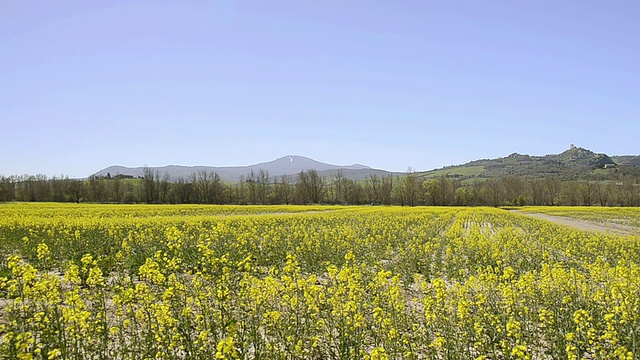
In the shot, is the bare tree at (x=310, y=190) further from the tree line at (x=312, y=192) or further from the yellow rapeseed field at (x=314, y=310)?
the yellow rapeseed field at (x=314, y=310)

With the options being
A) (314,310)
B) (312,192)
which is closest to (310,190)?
(312,192)

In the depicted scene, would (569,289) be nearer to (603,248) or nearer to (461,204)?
(603,248)

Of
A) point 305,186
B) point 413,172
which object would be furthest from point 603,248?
point 413,172

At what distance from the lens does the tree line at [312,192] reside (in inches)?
3792

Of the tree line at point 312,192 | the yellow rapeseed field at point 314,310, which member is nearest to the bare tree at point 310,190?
the tree line at point 312,192

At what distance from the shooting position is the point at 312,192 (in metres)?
104

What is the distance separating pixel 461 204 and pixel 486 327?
101926 mm

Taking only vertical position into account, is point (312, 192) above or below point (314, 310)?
above

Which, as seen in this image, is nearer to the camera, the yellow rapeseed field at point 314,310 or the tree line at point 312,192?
the yellow rapeseed field at point 314,310

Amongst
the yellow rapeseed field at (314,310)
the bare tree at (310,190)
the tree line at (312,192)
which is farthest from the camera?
the bare tree at (310,190)

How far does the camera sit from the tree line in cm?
9631

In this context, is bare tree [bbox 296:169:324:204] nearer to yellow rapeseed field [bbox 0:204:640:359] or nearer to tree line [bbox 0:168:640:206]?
tree line [bbox 0:168:640:206]

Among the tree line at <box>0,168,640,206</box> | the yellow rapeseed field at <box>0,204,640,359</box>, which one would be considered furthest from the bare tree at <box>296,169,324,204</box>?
the yellow rapeseed field at <box>0,204,640,359</box>

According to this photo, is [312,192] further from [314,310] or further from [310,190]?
[314,310]
